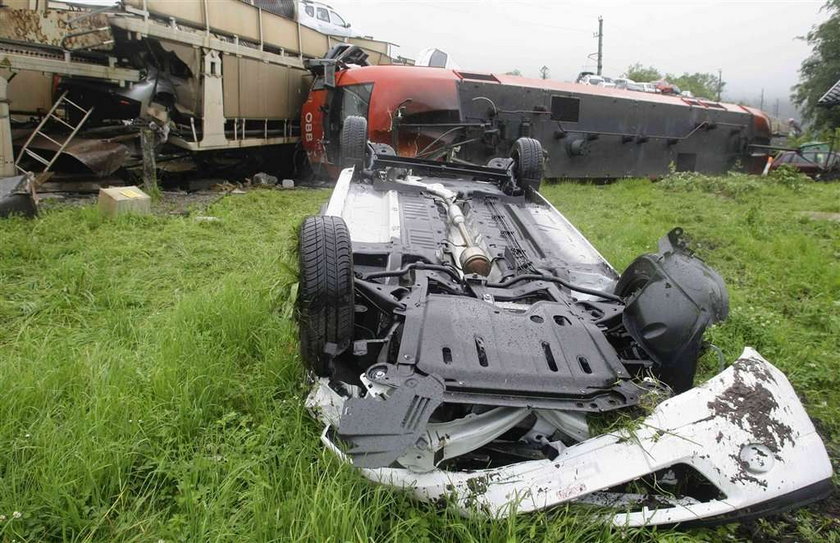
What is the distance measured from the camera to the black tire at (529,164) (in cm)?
449

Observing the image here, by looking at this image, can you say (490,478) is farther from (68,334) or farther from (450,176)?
(450,176)

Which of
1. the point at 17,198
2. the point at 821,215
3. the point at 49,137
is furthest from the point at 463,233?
the point at 821,215

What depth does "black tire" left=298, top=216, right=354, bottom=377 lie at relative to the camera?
1976 millimetres

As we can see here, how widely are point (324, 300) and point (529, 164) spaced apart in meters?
2.97

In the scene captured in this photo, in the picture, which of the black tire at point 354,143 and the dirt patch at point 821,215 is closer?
the black tire at point 354,143

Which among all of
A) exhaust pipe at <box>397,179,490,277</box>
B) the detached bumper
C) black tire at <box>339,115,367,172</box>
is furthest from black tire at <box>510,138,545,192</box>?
the detached bumper

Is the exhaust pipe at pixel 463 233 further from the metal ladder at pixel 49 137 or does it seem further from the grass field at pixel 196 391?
the metal ladder at pixel 49 137

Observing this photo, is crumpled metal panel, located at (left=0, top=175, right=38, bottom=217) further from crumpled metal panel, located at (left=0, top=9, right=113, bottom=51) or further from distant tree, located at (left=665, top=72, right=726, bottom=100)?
distant tree, located at (left=665, top=72, right=726, bottom=100)

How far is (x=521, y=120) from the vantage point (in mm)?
7500

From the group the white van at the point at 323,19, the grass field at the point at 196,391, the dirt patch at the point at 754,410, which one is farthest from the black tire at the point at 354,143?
the white van at the point at 323,19

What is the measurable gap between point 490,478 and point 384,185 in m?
2.81

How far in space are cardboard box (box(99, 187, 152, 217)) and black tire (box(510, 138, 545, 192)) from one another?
10.9 ft

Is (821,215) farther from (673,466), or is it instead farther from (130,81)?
(130,81)

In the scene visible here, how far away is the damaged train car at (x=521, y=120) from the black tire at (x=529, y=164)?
221cm
